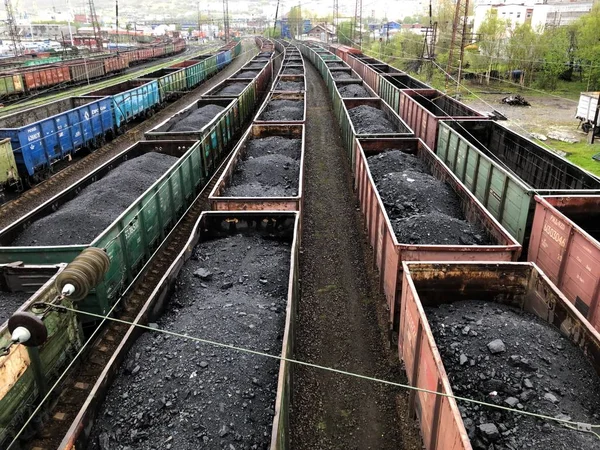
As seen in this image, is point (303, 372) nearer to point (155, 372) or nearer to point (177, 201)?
point (155, 372)

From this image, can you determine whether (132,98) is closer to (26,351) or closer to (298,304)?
(298,304)

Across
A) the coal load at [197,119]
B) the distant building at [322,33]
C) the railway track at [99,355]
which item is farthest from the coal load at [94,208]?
the distant building at [322,33]

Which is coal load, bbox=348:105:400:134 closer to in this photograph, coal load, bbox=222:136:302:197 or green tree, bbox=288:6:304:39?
coal load, bbox=222:136:302:197

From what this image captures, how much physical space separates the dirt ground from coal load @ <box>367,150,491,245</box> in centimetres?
1438

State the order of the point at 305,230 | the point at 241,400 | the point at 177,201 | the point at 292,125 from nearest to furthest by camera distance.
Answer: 1. the point at 241,400
2. the point at 177,201
3. the point at 305,230
4. the point at 292,125

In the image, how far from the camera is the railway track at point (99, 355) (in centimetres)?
714

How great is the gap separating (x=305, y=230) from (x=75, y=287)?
28.0 feet

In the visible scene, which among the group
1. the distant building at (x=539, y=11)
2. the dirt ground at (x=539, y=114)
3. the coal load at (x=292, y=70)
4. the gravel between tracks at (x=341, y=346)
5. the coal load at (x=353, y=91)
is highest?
the distant building at (x=539, y=11)

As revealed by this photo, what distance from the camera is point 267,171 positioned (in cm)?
1315

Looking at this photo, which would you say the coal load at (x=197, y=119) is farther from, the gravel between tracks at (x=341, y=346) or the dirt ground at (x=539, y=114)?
the dirt ground at (x=539, y=114)

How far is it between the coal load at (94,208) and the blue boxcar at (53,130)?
5650mm

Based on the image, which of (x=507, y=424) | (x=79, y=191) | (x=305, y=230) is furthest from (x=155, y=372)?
(x=305, y=230)

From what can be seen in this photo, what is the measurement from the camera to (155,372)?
605cm

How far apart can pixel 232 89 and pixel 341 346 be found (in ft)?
73.5
